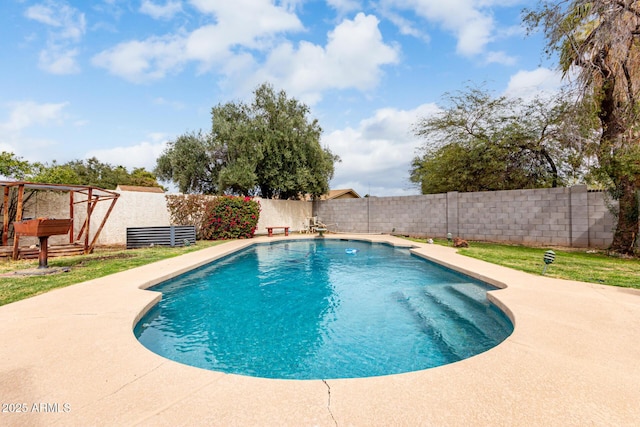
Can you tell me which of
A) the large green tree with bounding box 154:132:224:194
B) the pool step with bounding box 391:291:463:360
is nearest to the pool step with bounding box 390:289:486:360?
the pool step with bounding box 391:291:463:360

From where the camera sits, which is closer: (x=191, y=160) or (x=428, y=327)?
(x=428, y=327)

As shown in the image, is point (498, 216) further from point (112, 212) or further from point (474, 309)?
point (112, 212)

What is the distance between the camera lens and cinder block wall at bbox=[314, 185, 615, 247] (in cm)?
916

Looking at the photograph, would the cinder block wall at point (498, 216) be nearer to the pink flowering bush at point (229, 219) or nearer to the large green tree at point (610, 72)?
the large green tree at point (610, 72)

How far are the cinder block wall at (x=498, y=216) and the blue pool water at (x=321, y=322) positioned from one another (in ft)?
19.5

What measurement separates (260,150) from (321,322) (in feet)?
41.4

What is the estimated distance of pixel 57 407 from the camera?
5.61 feet

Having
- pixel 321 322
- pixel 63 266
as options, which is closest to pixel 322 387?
pixel 321 322

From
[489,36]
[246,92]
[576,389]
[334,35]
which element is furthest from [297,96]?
[576,389]

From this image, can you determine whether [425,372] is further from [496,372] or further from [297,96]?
[297,96]

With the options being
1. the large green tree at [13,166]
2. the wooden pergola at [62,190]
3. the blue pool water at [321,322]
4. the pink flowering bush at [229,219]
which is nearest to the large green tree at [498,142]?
the blue pool water at [321,322]

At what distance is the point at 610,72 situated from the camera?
25.9ft

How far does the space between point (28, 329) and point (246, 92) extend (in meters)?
16.2

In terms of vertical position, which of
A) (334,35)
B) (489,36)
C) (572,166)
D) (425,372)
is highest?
(334,35)
